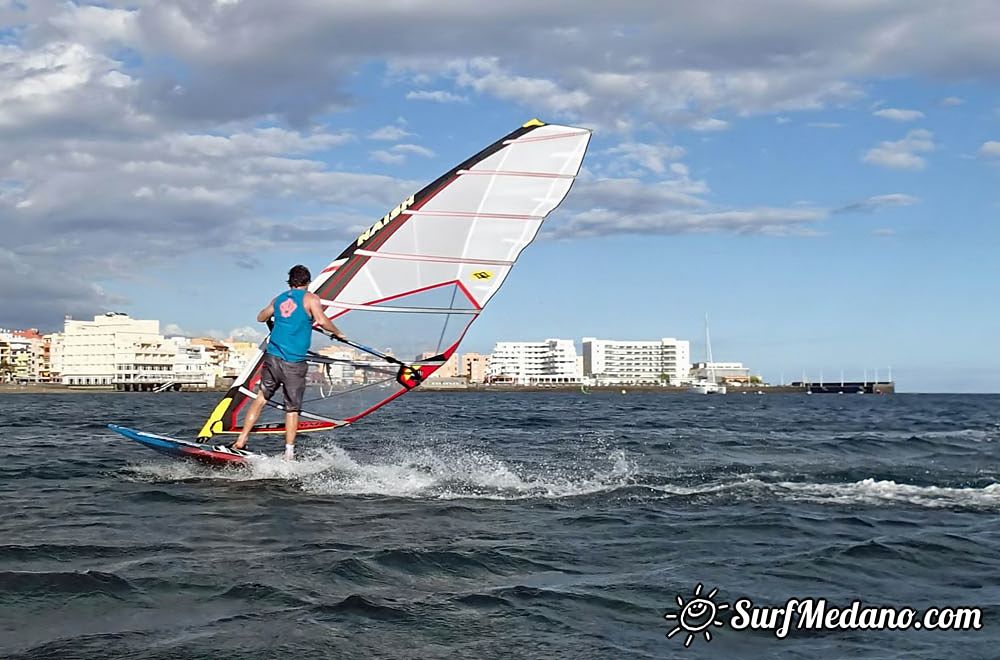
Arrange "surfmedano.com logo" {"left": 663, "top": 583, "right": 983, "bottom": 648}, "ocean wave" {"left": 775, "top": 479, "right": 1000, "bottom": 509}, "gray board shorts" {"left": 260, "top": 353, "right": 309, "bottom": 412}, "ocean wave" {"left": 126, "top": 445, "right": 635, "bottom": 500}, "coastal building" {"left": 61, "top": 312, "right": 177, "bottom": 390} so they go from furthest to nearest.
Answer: "coastal building" {"left": 61, "top": 312, "right": 177, "bottom": 390} < "gray board shorts" {"left": 260, "top": 353, "right": 309, "bottom": 412} < "ocean wave" {"left": 126, "top": 445, "right": 635, "bottom": 500} < "ocean wave" {"left": 775, "top": 479, "right": 1000, "bottom": 509} < "surfmedano.com logo" {"left": 663, "top": 583, "right": 983, "bottom": 648}

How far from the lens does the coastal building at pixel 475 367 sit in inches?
6527

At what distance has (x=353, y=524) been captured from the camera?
23.9 feet

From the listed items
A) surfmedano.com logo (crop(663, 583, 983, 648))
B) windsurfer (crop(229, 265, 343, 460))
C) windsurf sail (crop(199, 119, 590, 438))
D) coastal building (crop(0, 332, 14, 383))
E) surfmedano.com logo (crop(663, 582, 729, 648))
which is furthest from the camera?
coastal building (crop(0, 332, 14, 383))

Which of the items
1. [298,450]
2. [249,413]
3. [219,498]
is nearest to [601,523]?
[219,498]

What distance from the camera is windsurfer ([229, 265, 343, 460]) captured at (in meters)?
9.41

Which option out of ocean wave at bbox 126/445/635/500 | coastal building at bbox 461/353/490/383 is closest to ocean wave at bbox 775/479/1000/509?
ocean wave at bbox 126/445/635/500

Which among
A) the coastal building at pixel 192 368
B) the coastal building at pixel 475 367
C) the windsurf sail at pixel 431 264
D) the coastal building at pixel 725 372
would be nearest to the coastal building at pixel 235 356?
the coastal building at pixel 192 368

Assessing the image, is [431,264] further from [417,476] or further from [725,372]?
[725,372]

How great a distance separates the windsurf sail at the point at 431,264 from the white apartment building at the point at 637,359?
168m

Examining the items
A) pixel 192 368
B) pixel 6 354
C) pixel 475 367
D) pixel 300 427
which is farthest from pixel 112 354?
pixel 300 427

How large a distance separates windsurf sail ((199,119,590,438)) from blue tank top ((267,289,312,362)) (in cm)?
32

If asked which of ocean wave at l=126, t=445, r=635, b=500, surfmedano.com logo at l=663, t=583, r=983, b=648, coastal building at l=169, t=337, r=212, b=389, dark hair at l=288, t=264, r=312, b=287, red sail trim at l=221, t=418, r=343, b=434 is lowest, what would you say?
surfmedano.com logo at l=663, t=583, r=983, b=648

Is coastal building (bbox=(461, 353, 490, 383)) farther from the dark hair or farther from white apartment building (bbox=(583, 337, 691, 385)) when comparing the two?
the dark hair

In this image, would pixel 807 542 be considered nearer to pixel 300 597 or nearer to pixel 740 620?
pixel 740 620
